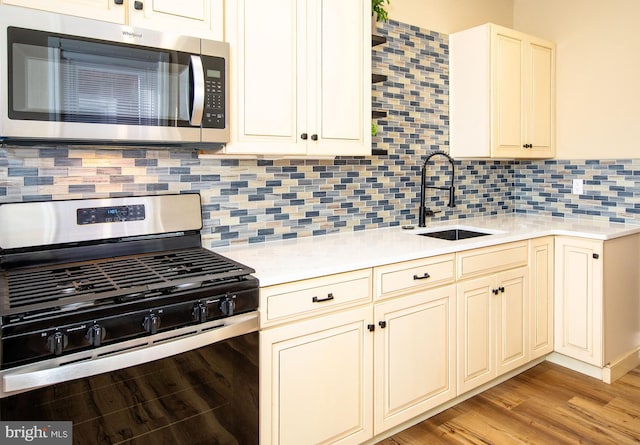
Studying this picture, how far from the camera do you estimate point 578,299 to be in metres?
2.79

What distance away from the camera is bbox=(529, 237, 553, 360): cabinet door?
2.76 meters

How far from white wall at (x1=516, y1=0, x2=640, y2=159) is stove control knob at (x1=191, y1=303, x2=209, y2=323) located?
287 cm

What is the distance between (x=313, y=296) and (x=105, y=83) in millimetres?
1040

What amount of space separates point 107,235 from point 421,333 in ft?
4.65

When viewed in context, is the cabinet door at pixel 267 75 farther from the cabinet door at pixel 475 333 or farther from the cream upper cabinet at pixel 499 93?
the cream upper cabinet at pixel 499 93

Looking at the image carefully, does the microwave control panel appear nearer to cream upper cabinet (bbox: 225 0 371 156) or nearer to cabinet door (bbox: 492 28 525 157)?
cream upper cabinet (bbox: 225 0 371 156)

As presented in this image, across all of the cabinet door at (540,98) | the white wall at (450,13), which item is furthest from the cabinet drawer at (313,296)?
the cabinet door at (540,98)

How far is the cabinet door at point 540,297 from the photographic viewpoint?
2764mm

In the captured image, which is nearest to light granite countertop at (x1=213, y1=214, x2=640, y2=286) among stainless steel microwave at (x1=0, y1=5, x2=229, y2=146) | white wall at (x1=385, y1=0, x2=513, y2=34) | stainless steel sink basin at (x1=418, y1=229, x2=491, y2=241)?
stainless steel sink basin at (x1=418, y1=229, x2=491, y2=241)

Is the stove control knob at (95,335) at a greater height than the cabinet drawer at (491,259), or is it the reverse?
the cabinet drawer at (491,259)

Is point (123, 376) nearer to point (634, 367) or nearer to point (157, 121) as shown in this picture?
point (157, 121)

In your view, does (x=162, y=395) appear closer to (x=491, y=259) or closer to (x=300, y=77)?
(x=300, y=77)

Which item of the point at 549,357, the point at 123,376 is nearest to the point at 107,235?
the point at 123,376

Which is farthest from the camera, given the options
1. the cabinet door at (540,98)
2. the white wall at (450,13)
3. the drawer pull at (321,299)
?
the cabinet door at (540,98)
